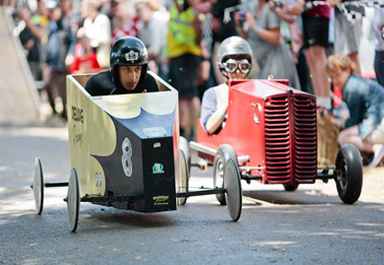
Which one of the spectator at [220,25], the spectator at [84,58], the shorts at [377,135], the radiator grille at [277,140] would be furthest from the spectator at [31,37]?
the radiator grille at [277,140]

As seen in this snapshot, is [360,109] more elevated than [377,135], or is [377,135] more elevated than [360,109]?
→ [360,109]

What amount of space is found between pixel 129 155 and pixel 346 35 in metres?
6.54

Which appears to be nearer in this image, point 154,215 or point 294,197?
point 154,215

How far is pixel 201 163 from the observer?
505 inches

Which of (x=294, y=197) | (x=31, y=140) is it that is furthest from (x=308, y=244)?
(x=31, y=140)

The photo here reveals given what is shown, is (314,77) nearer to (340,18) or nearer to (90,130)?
(340,18)

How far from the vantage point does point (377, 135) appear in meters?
14.5

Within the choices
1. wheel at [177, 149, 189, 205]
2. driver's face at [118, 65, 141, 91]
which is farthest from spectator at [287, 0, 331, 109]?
driver's face at [118, 65, 141, 91]

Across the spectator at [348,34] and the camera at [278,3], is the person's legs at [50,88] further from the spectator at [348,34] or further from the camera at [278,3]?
the spectator at [348,34]

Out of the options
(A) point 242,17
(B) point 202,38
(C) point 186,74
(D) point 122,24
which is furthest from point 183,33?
(D) point 122,24

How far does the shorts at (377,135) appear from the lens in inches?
570

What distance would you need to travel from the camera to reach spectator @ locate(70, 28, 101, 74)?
22.1 meters

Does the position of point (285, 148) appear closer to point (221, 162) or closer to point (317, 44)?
point (221, 162)

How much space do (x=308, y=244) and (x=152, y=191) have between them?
5.05 ft
